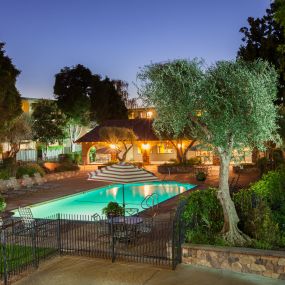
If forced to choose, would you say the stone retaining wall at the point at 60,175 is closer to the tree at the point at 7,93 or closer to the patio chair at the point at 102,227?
the tree at the point at 7,93

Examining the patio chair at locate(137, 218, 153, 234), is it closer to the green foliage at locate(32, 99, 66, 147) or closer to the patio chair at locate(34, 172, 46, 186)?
the patio chair at locate(34, 172, 46, 186)

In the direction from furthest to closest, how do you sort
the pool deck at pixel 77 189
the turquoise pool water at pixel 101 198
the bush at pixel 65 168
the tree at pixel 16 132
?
the bush at pixel 65 168 → the tree at pixel 16 132 → the turquoise pool water at pixel 101 198 → the pool deck at pixel 77 189

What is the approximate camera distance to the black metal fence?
9.51 meters

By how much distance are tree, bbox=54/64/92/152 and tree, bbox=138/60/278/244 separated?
119 feet

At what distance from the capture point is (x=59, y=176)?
29.3 m

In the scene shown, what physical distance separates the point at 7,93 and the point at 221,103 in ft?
60.3

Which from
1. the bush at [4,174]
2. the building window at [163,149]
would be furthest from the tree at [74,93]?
the bush at [4,174]

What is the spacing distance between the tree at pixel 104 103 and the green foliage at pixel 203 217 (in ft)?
128

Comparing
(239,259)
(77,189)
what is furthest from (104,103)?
(239,259)

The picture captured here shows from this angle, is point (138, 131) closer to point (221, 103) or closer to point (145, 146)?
point (145, 146)

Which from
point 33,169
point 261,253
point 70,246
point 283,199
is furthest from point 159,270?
point 33,169

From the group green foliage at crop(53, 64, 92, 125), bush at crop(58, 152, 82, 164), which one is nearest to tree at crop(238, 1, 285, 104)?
bush at crop(58, 152, 82, 164)

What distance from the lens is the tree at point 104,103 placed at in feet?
160

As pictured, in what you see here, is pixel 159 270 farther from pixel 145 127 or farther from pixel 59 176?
pixel 145 127
